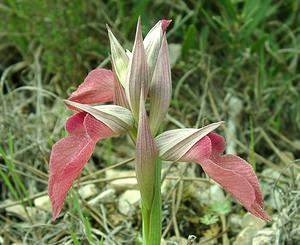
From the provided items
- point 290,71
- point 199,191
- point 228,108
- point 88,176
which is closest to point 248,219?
point 199,191

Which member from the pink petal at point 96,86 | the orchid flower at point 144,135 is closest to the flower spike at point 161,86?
→ the orchid flower at point 144,135

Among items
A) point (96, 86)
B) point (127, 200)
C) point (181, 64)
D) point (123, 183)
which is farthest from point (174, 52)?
point (96, 86)

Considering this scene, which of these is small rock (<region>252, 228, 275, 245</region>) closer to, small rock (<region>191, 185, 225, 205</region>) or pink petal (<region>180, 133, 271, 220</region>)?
small rock (<region>191, 185, 225, 205</region>)

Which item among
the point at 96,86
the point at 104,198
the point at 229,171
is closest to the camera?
the point at 229,171

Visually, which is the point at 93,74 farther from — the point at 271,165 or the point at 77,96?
the point at 271,165

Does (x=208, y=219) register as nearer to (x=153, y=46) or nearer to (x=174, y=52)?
(x=153, y=46)

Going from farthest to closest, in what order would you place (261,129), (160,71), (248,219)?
(261,129)
(248,219)
(160,71)
